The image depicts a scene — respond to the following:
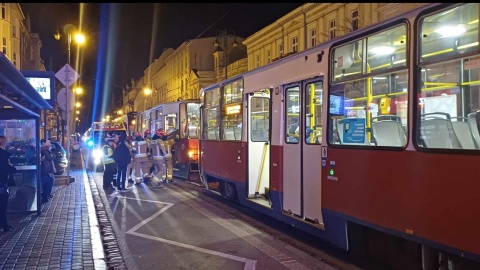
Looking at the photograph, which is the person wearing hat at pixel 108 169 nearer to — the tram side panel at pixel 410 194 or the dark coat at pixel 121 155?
the dark coat at pixel 121 155

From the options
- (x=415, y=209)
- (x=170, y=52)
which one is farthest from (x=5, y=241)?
(x=170, y=52)

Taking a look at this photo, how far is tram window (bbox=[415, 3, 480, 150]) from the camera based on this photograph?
4410mm

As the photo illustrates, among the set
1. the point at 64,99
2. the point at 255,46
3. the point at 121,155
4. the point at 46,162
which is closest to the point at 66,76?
the point at 64,99

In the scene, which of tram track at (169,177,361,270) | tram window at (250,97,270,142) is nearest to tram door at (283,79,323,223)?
tram track at (169,177,361,270)

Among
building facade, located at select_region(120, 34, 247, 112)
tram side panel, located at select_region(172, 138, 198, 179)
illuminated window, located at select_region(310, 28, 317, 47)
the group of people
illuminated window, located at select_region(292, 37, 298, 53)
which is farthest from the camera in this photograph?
building facade, located at select_region(120, 34, 247, 112)

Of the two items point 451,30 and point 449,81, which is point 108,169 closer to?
point 449,81

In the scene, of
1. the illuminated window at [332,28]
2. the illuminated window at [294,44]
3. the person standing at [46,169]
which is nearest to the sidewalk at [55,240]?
the person standing at [46,169]

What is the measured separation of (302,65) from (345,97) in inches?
53.8

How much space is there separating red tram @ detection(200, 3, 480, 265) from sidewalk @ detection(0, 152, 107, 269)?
10.7 feet

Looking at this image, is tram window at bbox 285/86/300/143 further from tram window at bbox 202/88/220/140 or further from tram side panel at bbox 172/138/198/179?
tram side panel at bbox 172/138/198/179

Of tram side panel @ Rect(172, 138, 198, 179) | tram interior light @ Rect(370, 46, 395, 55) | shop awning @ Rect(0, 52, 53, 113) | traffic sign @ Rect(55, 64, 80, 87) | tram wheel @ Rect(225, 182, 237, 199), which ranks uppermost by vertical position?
traffic sign @ Rect(55, 64, 80, 87)

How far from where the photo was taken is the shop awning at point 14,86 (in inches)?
249

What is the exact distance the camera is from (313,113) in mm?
7203

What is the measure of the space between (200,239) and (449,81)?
488 cm
